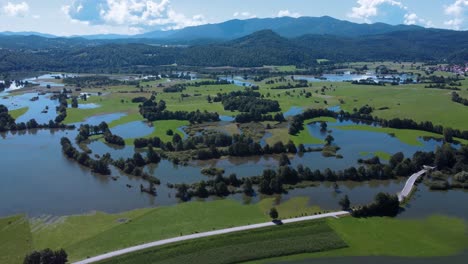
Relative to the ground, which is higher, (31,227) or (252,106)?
(252,106)

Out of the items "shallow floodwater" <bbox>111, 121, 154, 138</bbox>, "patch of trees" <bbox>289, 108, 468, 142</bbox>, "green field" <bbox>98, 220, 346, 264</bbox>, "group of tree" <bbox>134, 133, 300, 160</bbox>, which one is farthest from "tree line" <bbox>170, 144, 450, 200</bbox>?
"shallow floodwater" <bbox>111, 121, 154, 138</bbox>

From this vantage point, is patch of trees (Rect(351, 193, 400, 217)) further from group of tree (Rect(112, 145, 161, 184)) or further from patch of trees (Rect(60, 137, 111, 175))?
patch of trees (Rect(60, 137, 111, 175))

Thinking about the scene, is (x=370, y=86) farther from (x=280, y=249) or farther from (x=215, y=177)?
(x=280, y=249)

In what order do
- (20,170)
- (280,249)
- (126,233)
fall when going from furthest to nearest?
1. (20,170)
2. (126,233)
3. (280,249)

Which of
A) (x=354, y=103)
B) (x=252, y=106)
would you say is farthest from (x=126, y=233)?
(x=354, y=103)

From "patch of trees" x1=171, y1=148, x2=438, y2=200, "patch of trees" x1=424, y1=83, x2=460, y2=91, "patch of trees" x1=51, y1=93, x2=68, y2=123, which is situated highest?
"patch of trees" x1=424, y1=83, x2=460, y2=91

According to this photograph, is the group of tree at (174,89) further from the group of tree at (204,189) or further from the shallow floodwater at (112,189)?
the group of tree at (204,189)
